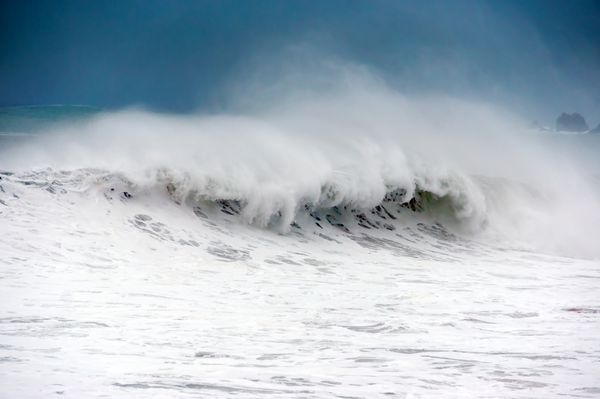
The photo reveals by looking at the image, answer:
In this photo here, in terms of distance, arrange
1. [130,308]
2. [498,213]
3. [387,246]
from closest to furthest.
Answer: [130,308] < [387,246] < [498,213]

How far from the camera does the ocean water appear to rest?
Result: 525cm

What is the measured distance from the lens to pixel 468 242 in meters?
14.8

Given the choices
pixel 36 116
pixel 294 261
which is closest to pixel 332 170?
pixel 294 261

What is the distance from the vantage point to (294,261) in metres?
10.9

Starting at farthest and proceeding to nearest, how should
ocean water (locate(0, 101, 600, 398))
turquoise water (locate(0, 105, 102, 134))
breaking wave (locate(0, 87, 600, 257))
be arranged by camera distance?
turquoise water (locate(0, 105, 102, 134))
breaking wave (locate(0, 87, 600, 257))
ocean water (locate(0, 101, 600, 398))

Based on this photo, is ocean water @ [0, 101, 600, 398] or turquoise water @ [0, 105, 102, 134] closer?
ocean water @ [0, 101, 600, 398]

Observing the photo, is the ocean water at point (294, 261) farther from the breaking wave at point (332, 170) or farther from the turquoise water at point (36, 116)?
the turquoise water at point (36, 116)

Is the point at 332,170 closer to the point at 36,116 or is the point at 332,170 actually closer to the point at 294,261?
the point at 294,261

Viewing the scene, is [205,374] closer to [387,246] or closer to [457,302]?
[457,302]

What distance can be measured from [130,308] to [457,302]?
11.2 ft

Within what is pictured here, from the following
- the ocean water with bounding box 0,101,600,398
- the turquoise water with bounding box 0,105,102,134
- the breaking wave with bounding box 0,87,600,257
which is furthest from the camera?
the turquoise water with bounding box 0,105,102,134

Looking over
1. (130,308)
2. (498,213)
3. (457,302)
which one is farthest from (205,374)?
(498,213)

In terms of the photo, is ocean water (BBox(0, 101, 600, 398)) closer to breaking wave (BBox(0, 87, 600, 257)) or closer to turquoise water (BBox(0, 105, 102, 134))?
breaking wave (BBox(0, 87, 600, 257))

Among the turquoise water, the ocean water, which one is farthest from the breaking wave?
the turquoise water
